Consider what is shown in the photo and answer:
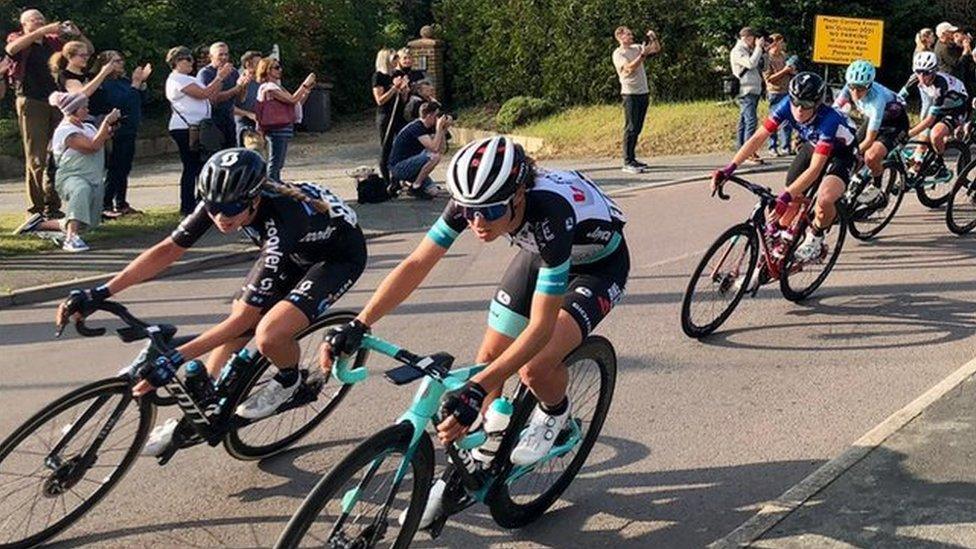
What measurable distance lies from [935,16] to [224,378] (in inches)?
781

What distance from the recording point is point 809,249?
7.97 metres

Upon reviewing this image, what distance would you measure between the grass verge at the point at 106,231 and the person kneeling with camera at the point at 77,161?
29cm

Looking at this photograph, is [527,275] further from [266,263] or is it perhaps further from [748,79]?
[748,79]

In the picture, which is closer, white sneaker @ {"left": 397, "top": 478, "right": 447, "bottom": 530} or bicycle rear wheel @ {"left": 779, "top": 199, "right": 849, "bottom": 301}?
white sneaker @ {"left": 397, "top": 478, "right": 447, "bottom": 530}

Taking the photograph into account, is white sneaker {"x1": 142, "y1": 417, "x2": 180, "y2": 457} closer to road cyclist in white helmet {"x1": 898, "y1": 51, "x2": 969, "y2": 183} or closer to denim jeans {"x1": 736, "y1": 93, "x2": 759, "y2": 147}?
road cyclist in white helmet {"x1": 898, "y1": 51, "x2": 969, "y2": 183}

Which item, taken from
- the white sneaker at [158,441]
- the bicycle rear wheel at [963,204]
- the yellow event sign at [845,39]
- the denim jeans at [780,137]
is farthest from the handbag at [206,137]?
the yellow event sign at [845,39]

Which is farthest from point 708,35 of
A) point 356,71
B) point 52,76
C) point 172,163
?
point 52,76

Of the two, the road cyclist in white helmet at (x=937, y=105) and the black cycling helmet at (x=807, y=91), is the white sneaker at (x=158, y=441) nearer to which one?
the black cycling helmet at (x=807, y=91)

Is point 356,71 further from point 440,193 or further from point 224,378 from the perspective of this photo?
point 224,378

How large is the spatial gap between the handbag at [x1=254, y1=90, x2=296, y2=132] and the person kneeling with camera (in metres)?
2.20

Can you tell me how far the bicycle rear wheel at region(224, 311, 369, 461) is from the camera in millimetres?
5039

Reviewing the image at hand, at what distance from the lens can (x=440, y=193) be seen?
44.6 feet

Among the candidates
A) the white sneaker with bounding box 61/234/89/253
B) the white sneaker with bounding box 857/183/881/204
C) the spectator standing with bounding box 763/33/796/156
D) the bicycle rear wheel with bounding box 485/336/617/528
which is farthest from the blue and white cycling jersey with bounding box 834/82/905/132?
the white sneaker with bounding box 61/234/89/253

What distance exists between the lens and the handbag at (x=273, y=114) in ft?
Answer: 40.6
